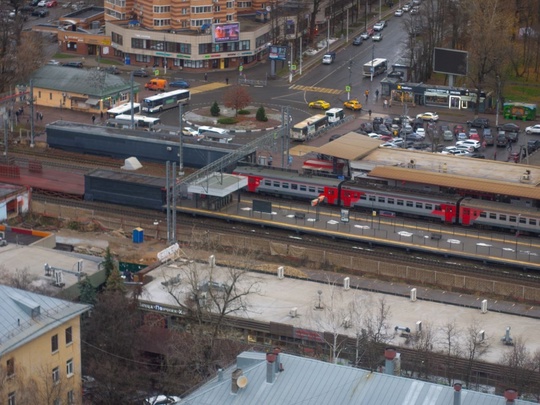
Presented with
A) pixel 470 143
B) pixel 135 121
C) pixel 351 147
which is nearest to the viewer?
pixel 351 147

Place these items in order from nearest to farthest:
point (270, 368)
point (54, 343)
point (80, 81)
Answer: point (270, 368), point (54, 343), point (80, 81)

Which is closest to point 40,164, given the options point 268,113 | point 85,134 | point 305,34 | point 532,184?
point 85,134

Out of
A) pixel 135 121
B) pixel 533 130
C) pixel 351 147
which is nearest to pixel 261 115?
pixel 135 121

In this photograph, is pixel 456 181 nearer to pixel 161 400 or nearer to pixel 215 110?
pixel 215 110

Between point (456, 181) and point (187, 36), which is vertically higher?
point (187, 36)

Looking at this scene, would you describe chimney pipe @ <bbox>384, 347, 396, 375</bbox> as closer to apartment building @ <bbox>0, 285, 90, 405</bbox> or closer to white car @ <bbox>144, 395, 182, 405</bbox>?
white car @ <bbox>144, 395, 182, 405</bbox>

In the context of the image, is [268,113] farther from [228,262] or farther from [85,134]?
[228,262]
